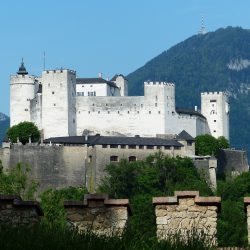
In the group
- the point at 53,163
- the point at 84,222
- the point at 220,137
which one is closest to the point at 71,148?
the point at 53,163

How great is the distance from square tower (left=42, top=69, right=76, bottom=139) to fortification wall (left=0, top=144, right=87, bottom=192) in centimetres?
682

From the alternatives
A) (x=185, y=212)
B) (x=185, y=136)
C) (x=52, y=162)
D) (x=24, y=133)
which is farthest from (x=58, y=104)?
(x=185, y=212)

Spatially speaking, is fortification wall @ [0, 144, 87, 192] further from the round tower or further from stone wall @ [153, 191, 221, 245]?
stone wall @ [153, 191, 221, 245]

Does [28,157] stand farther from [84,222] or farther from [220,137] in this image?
[84,222]

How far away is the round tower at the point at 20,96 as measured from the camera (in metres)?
93.3

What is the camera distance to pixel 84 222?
13.0m

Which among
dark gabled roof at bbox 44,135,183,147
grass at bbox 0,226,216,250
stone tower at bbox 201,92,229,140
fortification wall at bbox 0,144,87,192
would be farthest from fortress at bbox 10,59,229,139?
grass at bbox 0,226,216,250

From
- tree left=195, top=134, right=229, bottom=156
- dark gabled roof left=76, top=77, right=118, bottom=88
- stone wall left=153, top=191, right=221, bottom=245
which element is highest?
dark gabled roof left=76, top=77, right=118, bottom=88

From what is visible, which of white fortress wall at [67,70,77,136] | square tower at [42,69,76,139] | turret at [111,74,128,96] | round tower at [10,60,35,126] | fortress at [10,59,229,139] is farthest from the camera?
turret at [111,74,128,96]

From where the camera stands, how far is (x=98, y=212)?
13.1m

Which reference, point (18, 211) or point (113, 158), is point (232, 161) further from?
point (18, 211)

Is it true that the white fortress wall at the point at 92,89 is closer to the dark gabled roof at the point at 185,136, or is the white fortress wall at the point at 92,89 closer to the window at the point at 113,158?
the dark gabled roof at the point at 185,136

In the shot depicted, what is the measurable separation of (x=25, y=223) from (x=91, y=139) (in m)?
72.0

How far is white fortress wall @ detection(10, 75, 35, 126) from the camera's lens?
9331cm
